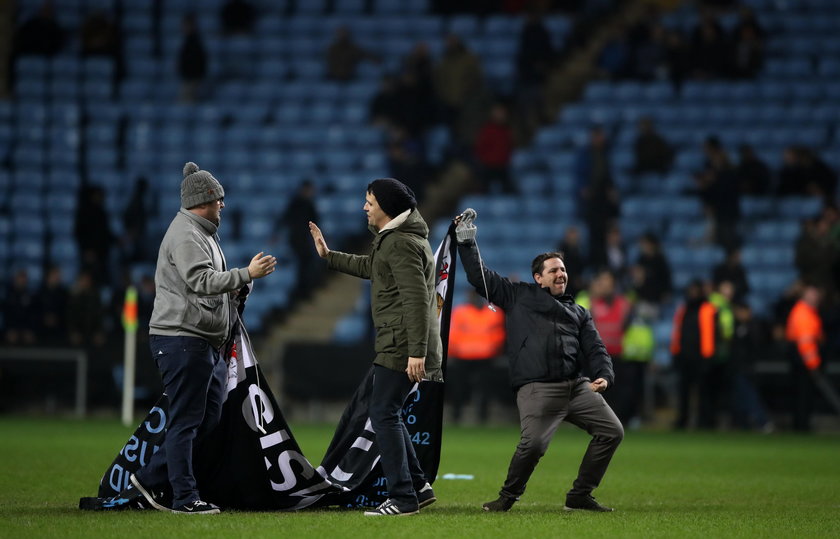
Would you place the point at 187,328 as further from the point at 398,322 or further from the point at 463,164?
the point at 463,164

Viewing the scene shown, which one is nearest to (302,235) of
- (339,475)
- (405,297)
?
(339,475)

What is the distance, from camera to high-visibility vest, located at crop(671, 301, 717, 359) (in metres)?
18.9

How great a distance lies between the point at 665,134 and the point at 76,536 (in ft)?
62.6

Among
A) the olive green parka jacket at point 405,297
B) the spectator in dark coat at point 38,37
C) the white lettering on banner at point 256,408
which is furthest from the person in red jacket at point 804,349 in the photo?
the spectator in dark coat at point 38,37

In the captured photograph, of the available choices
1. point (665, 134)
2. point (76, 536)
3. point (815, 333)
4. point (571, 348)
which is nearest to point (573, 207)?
point (665, 134)

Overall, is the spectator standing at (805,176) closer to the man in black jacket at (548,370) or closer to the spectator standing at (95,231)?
the spectator standing at (95,231)

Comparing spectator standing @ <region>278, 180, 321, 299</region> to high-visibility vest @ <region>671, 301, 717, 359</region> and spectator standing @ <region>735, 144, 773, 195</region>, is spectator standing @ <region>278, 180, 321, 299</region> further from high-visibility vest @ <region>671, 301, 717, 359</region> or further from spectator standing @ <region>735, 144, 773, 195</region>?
spectator standing @ <region>735, 144, 773, 195</region>

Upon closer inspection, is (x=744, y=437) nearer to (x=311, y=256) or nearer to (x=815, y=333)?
(x=815, y=333)

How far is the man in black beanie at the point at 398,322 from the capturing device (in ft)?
25.8

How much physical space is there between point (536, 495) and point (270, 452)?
236cm

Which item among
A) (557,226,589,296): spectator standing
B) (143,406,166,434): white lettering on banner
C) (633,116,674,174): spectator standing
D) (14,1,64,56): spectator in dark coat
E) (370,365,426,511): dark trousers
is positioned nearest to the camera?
(370,365,426,511): dark trousers

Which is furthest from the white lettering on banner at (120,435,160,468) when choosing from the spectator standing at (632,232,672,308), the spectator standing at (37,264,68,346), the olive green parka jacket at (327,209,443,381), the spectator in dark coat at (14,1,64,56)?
the spectator in dark coat at (14,1,64,56)

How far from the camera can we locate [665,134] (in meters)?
24.6

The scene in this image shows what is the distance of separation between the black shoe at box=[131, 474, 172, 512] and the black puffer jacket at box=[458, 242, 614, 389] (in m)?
2.35
